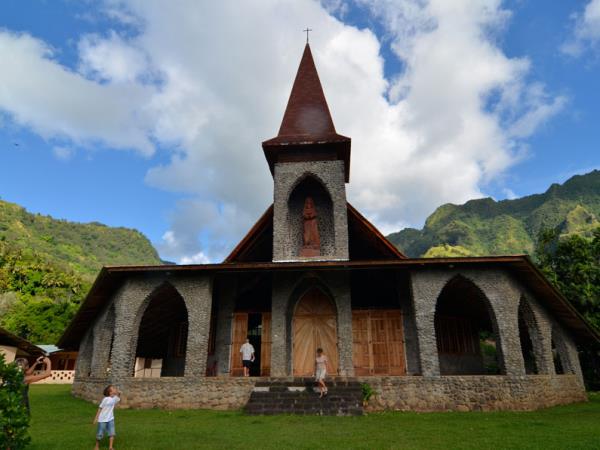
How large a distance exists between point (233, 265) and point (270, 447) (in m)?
6.88

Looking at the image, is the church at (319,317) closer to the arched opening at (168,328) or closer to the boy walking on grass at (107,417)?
the arched opening at (168,328)

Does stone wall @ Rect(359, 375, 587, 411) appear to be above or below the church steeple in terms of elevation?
below

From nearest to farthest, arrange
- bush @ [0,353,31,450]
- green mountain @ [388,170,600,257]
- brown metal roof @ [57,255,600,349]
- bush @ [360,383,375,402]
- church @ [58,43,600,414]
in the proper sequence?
bush @ [0,353,31,450], bush @ [360,383,375,402], church @ [58,43,600,414], brown metal roof @ [57,255,600,349], green mountain @ [388,170,600,257]

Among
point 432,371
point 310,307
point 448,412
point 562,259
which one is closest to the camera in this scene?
A: point 448,412

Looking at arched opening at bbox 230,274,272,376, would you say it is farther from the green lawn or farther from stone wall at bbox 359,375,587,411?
stone wall at bbox 359,375,587,411

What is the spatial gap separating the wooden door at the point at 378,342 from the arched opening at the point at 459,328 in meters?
2.29

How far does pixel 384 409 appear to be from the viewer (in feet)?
38.5

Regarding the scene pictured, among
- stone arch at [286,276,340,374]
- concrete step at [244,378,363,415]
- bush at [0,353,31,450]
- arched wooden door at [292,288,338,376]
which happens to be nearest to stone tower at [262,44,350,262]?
stone arch at [286,276,340,374]

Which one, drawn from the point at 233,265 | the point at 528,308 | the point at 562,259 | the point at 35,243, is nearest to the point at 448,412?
the point at 528,308

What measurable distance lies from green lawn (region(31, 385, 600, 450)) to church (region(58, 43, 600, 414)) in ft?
3.07

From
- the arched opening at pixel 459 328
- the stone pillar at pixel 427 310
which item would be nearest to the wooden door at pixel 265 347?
the stone pillar at pixel 427 310

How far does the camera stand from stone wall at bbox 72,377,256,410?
1211 cm

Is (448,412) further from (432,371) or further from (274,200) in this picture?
(274,200)

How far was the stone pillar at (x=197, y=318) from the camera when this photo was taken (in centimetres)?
1281
